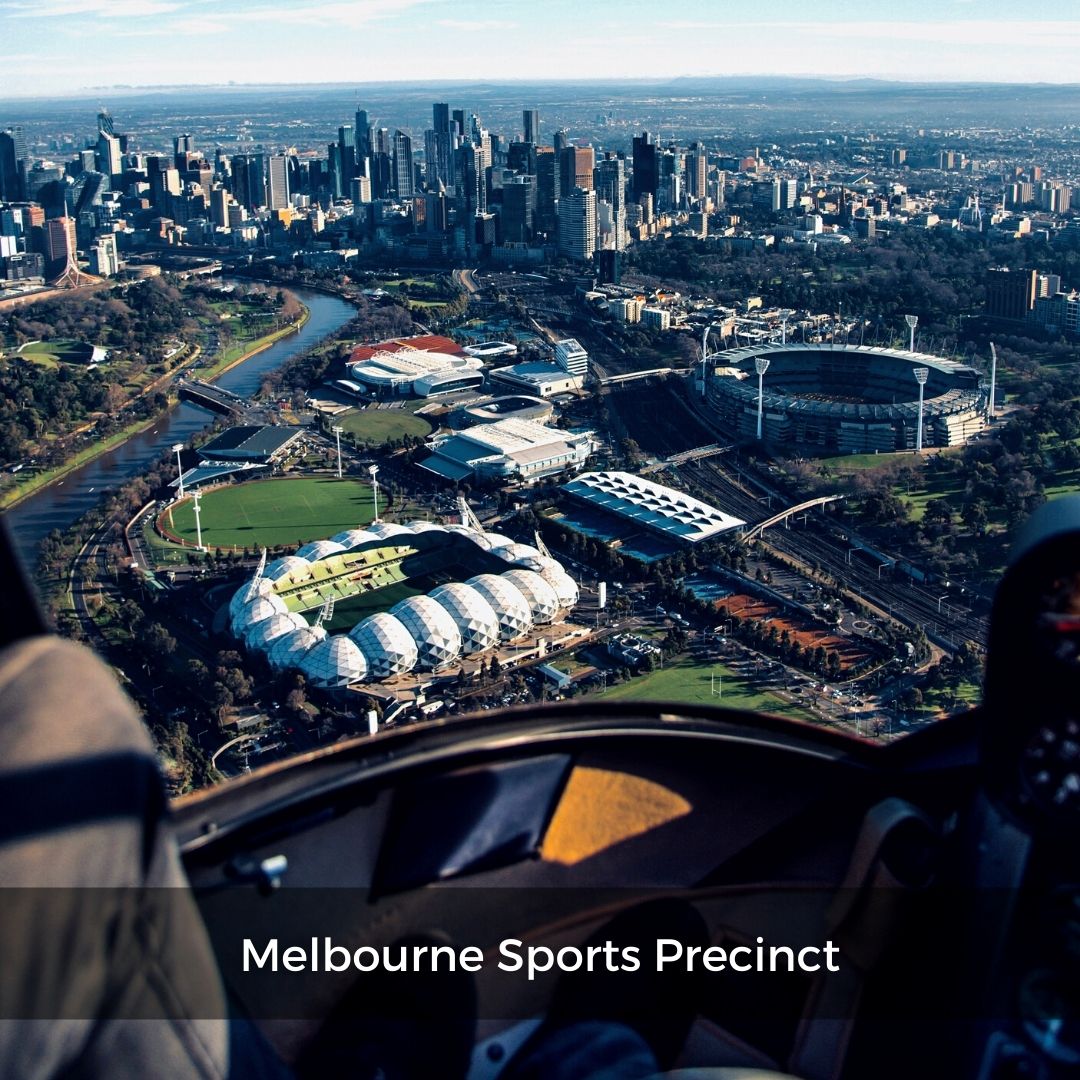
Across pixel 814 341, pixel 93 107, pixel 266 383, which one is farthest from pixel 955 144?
pixel 93 107

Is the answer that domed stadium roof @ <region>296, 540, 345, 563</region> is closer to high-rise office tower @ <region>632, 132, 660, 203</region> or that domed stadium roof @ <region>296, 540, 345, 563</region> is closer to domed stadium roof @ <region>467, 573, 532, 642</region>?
domed stadium roof @ <region>467, 573, 532, 642</region>

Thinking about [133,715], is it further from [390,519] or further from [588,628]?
[390,519]

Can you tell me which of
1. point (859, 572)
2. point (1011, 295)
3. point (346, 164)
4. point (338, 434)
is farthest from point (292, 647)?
point (346, 164)

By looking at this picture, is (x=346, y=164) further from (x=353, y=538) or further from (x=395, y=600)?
(x=395, y=600)

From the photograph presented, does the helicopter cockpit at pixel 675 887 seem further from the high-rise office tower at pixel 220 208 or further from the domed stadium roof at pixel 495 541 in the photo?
the high-rise office tower at pixel 220 208

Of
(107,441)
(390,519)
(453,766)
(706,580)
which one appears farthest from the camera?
(107,441)

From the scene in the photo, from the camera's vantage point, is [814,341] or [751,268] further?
[751,268]
